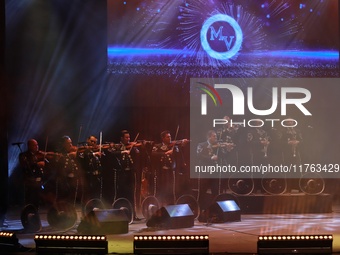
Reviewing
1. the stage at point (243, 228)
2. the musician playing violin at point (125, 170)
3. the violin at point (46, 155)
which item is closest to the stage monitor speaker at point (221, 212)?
the stage at point (243, 228)

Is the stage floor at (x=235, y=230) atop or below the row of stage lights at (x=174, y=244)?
below

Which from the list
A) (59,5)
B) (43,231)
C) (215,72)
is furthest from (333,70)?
(43,231)

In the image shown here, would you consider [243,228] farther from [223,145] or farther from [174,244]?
[174,244]

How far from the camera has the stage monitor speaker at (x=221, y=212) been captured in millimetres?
7719

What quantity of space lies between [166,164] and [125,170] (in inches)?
25.4

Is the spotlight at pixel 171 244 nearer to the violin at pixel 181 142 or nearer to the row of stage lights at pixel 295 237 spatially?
the row of stage lights at pixel 295 237

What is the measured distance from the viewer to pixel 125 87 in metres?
8.32

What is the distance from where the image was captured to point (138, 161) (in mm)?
8023

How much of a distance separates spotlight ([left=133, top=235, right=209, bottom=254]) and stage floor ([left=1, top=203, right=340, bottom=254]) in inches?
13.3

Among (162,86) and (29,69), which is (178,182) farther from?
(29,69)

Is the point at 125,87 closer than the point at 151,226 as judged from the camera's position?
No

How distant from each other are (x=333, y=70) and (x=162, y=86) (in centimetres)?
251

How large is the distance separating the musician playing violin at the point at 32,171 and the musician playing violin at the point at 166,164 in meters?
1.61

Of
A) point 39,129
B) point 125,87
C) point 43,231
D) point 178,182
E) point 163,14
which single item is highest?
point 163,14
